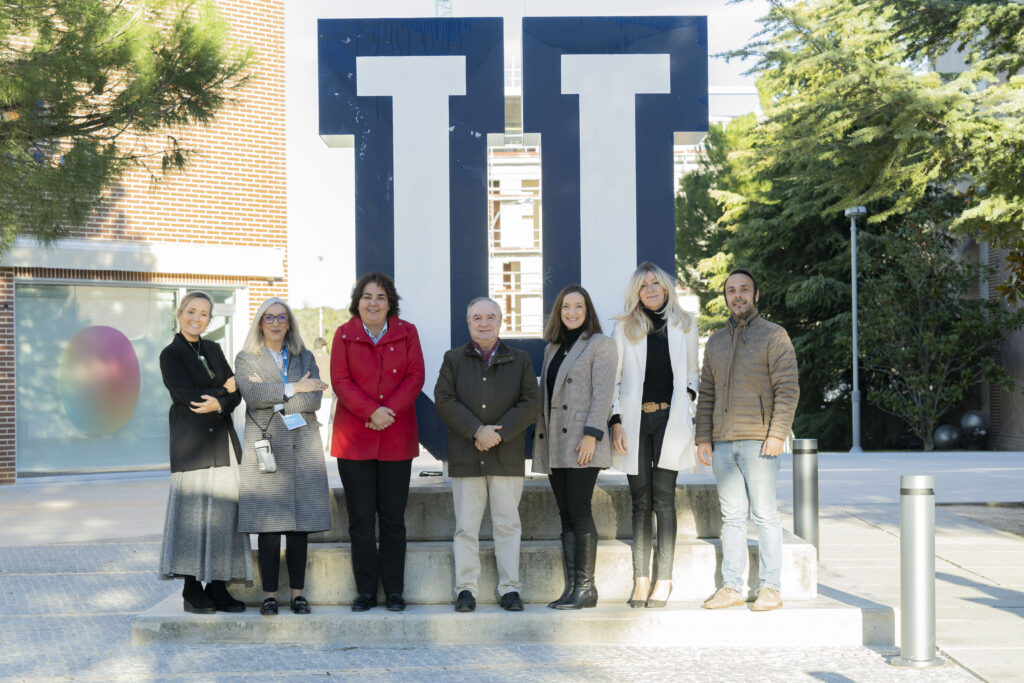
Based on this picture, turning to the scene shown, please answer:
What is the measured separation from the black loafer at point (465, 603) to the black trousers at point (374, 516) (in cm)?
35

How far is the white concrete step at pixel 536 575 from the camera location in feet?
20.6

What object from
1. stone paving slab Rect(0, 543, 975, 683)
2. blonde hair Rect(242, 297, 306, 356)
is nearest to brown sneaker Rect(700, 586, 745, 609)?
stone paving slab Rect(0, 543, 975, 683)

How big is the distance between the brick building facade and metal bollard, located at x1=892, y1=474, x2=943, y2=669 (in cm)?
1266

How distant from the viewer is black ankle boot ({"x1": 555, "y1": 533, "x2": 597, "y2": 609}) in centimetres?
599

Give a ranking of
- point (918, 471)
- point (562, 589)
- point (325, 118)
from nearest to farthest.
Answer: point (562, 589) < point (325, 118) < point (918, 471)

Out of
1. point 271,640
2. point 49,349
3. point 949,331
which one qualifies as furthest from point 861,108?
point 949,331

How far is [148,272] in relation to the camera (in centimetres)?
1666

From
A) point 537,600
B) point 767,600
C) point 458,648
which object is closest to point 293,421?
point 458,648

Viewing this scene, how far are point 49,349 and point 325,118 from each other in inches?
427

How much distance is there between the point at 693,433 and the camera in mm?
6098

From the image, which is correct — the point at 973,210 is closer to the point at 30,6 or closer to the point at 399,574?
the point at 399,574

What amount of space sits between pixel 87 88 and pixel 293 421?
5476 mm

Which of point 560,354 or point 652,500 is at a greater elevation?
point 560,354

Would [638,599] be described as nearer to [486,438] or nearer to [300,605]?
[486,438]
